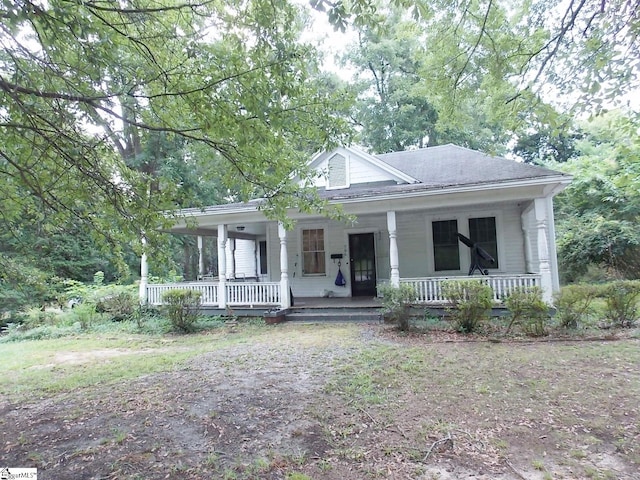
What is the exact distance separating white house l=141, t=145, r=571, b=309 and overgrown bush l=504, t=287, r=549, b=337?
1498 millimetres

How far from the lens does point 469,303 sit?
7688mm

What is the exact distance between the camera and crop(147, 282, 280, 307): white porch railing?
36.0ft

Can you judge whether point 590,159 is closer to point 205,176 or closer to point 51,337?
point 205,176

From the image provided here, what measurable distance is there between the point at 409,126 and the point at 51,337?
804 inches

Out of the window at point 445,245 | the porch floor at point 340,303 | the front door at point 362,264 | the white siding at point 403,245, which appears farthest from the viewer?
the front door at point 362,264

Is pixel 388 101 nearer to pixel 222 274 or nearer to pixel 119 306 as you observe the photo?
pixel 222 274

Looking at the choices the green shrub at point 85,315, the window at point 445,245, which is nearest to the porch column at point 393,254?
the window at point 445,245

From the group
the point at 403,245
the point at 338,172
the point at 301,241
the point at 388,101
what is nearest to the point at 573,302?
the point at 403,245

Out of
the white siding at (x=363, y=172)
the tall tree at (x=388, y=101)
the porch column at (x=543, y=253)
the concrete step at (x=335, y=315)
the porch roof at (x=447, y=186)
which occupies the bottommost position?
the concrete step at (x=335, y=315)

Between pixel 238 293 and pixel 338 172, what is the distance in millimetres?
4724

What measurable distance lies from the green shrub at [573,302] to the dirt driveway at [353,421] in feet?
4.21

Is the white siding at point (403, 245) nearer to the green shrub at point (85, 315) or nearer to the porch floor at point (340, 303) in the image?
the porch floor at point (340, 303)

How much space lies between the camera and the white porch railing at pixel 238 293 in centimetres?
1098

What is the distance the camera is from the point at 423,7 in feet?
13.0
